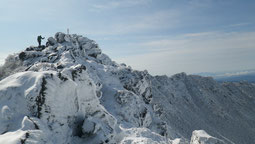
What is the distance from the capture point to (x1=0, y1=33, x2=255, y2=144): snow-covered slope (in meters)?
11.2

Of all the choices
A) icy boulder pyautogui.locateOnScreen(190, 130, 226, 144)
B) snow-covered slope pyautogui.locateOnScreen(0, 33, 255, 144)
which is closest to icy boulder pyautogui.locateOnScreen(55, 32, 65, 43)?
snow-covered slope pyautogui.locateOnScreen(0, 33, 255, 144)

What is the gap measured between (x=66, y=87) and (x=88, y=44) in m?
43.7

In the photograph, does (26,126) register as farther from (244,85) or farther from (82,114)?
(244,85)

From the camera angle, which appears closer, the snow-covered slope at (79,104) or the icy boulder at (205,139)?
the snow-covered slope at (79,104)

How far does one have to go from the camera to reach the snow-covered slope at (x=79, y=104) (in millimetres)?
11156

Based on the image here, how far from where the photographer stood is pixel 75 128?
13383 mm

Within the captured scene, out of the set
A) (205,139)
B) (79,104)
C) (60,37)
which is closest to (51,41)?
(60,37)

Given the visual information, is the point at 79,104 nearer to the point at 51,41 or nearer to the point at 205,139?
the point at 205,139

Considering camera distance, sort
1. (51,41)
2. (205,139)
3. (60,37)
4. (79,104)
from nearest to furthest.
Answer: (79,104) → (205,139) → (51,41) → (60,37)

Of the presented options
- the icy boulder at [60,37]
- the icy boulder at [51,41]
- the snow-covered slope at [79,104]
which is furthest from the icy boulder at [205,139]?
the icy boulder at [51,41]

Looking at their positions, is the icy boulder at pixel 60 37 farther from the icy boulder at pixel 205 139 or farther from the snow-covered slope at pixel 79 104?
the icy boulder at pixel 205 139

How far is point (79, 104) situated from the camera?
14.3 m

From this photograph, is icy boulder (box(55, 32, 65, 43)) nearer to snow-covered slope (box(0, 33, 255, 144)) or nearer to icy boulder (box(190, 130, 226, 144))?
snow-covered slope (box(0, 33, 255, 144))

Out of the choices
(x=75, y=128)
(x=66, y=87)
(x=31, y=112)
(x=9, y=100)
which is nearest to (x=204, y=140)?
(x=75, y=128)
